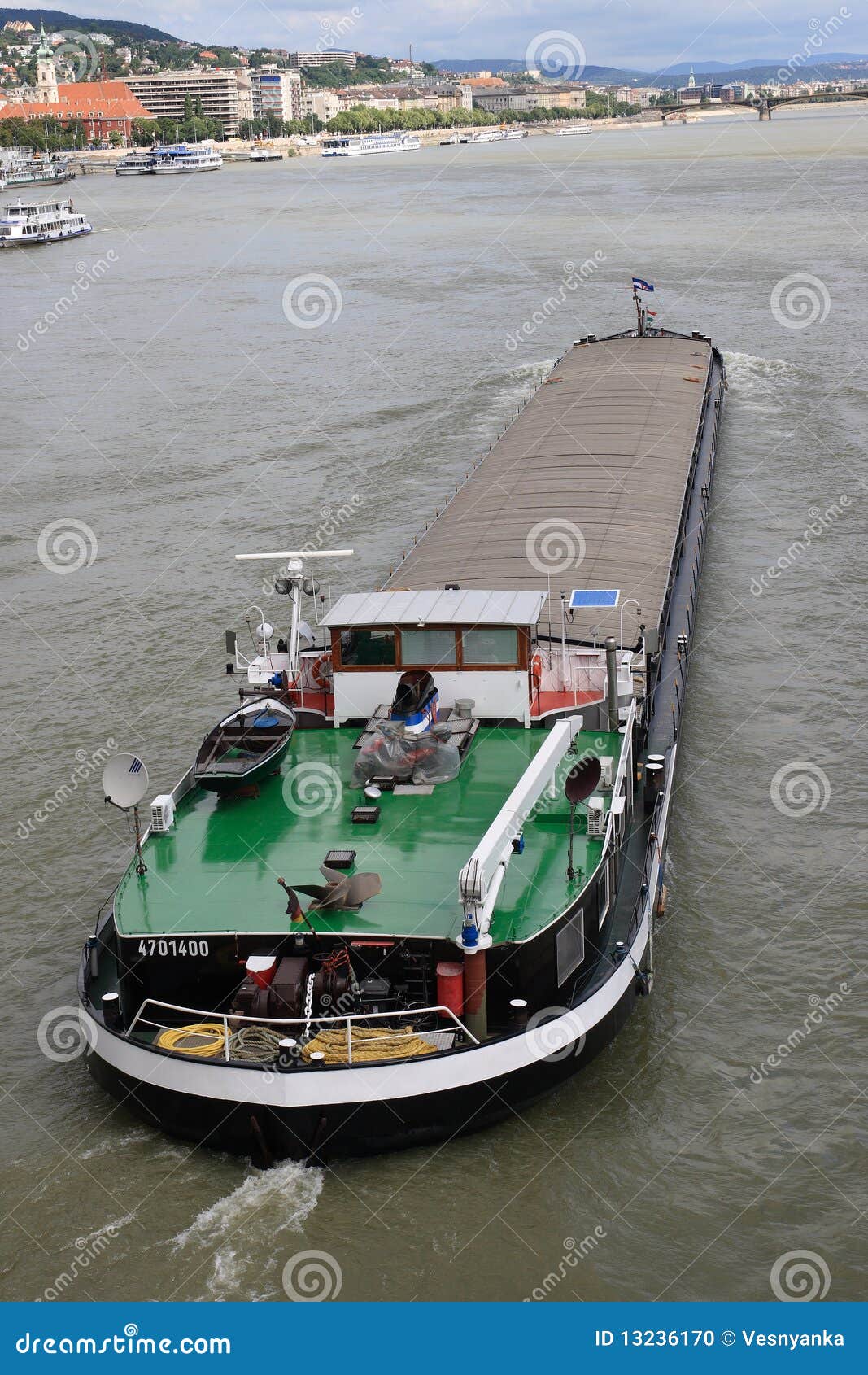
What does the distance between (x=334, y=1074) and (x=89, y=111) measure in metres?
196

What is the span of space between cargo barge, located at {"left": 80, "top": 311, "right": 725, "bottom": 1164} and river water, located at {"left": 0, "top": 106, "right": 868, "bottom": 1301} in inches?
26.5

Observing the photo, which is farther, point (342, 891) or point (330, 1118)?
point (342, 891)

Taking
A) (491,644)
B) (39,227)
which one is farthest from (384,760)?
(39,227)

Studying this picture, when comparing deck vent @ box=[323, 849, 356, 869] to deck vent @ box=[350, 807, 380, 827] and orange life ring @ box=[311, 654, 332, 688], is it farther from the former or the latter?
orange life ring @ box=[311, 654, 332, 688]

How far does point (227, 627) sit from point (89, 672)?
2.72 meters

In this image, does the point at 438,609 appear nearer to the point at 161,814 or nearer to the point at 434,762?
the point at 434,762

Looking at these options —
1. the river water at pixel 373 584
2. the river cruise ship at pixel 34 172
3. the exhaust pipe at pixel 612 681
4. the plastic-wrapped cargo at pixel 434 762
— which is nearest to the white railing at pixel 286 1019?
the river water at pixel 373 584

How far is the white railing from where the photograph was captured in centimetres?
1105

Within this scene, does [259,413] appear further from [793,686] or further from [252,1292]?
[252,1292]

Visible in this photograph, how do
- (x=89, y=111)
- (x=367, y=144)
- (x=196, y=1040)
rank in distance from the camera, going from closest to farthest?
(x=196, y=1040), (x=367, y=144), (x=89, y=111)

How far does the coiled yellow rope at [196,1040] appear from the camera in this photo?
37.6 feet

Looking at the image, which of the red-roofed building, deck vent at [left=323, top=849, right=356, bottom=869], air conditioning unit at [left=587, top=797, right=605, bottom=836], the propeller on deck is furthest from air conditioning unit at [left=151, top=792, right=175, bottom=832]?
the red-roofed building

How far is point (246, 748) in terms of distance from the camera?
14.9 metres

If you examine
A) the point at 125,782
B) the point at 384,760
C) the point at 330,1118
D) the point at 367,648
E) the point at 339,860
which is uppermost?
the point at 367,648
